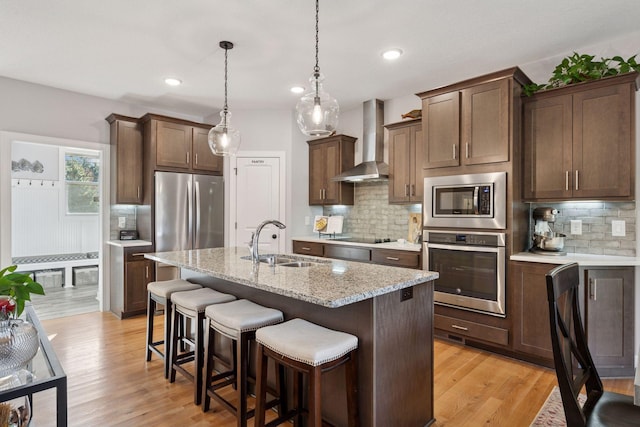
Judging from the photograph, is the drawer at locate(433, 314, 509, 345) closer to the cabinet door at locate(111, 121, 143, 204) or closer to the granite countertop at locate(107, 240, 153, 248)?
A: the granite countertop at locate(107, 240, 153, 248)

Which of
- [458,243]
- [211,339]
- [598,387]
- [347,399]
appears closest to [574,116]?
[458,243]

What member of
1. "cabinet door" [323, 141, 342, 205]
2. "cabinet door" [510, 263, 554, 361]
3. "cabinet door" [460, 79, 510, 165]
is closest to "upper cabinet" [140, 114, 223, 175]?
"cabinet door" [323, 141, 342, 205]

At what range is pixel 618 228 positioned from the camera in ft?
9.66

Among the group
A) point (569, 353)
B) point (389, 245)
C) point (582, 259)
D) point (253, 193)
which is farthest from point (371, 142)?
point (569, 353)

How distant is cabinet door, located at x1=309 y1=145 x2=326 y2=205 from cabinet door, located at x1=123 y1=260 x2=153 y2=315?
2.31 m

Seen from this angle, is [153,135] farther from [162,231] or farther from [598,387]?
[598,387]

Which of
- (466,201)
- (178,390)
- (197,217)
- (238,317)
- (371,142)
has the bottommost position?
(178,390)

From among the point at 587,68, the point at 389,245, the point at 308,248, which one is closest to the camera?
the point at 587,68

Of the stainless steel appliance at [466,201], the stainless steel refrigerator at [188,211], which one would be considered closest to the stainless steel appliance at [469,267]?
the stainless steel appliance at [466,201]

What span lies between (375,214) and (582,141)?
2.41 metres

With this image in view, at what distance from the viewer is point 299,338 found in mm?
1706

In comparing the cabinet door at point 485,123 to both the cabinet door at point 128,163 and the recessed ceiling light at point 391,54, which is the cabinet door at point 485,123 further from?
the cabinet door at point 128,163

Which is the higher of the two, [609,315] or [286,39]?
[286,39]

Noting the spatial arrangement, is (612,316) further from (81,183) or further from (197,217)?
(81,183)
